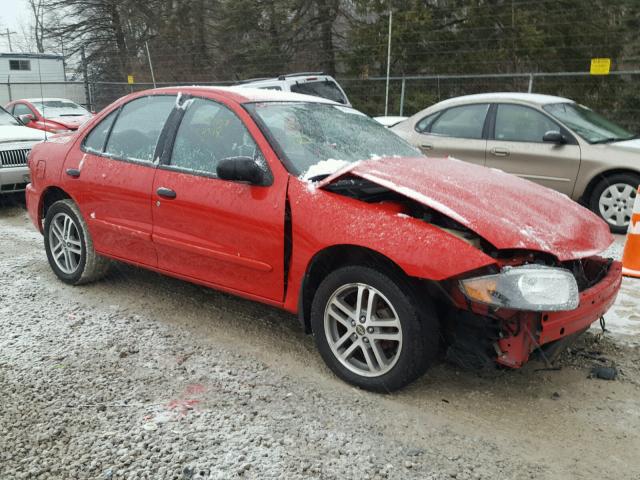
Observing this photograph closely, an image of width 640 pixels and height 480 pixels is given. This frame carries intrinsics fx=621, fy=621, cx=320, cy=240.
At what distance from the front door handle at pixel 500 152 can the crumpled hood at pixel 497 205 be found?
13.0ft

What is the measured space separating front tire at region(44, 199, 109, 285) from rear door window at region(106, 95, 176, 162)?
68 centimetres

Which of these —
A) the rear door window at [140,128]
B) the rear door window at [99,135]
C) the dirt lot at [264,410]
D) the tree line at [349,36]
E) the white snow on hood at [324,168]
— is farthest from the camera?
the tree line at [349,36]

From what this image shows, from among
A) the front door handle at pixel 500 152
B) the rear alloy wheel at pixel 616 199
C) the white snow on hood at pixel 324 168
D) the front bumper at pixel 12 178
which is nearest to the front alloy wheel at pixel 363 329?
the white snow on hood at pixel 324 168

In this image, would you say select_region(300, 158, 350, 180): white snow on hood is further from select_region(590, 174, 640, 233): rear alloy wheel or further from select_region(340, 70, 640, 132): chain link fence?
select_region(340, 70, 640, 132): chain link fence

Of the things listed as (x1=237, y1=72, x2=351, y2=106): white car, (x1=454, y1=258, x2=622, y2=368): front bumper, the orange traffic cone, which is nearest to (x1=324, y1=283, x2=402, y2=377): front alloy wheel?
(x1=454, y1=258, x2=622, y2=368): front bumper

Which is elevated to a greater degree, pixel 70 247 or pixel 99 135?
pixel 99 135

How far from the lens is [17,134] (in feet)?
28.1

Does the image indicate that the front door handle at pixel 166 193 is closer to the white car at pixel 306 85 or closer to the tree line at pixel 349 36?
the white car at pixel 306 85

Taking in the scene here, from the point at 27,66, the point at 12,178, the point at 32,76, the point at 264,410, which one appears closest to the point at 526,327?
the point at 264,410

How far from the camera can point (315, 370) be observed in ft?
12.0

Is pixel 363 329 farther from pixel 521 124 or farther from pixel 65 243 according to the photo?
pixel 521 124

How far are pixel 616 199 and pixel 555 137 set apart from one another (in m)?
1.00

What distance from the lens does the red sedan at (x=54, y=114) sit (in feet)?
43.9

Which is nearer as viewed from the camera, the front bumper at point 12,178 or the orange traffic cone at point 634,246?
the orange traffic cone at point 634,246
